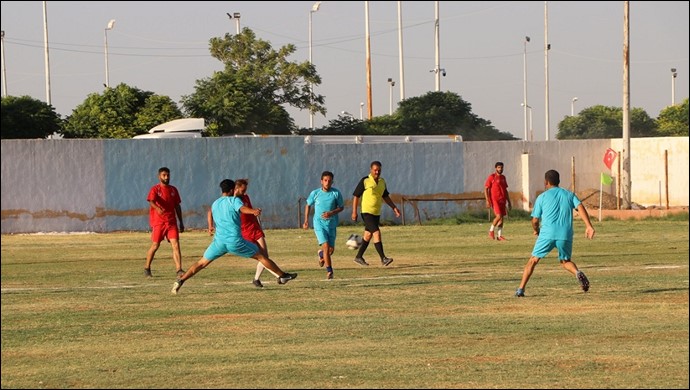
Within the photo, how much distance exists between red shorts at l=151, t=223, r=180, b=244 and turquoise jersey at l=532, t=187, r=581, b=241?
7.01m

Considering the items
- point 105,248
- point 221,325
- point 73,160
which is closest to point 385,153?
point 73,160

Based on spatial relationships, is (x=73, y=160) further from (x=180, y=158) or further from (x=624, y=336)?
(x=624, y=336)

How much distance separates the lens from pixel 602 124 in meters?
102

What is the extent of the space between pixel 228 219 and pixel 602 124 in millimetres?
86419

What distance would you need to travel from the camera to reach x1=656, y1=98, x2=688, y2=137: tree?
8553 cm

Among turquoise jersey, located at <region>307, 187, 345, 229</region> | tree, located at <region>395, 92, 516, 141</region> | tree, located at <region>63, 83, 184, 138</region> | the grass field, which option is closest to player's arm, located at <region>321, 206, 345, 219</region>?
turquoise jersey, located at <region>307, 187, 345, 229</region>

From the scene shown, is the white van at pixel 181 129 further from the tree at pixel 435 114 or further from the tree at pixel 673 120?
the tree at pixel 673 120

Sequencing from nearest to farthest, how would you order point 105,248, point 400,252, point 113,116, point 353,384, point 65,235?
point 353,384 → point 400,252 → point 105,248 → point 65,235 → point 113,116

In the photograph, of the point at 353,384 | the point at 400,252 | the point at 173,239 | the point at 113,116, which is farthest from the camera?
the point at 113,116

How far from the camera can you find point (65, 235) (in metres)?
38.2

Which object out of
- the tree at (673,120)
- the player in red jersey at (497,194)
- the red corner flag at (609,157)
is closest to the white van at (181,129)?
the player in red jersey at (497,194)

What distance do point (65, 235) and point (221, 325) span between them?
23901 mm

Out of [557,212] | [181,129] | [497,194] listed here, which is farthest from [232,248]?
[181,129]

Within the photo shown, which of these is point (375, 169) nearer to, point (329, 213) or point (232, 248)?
point (329, 213)
